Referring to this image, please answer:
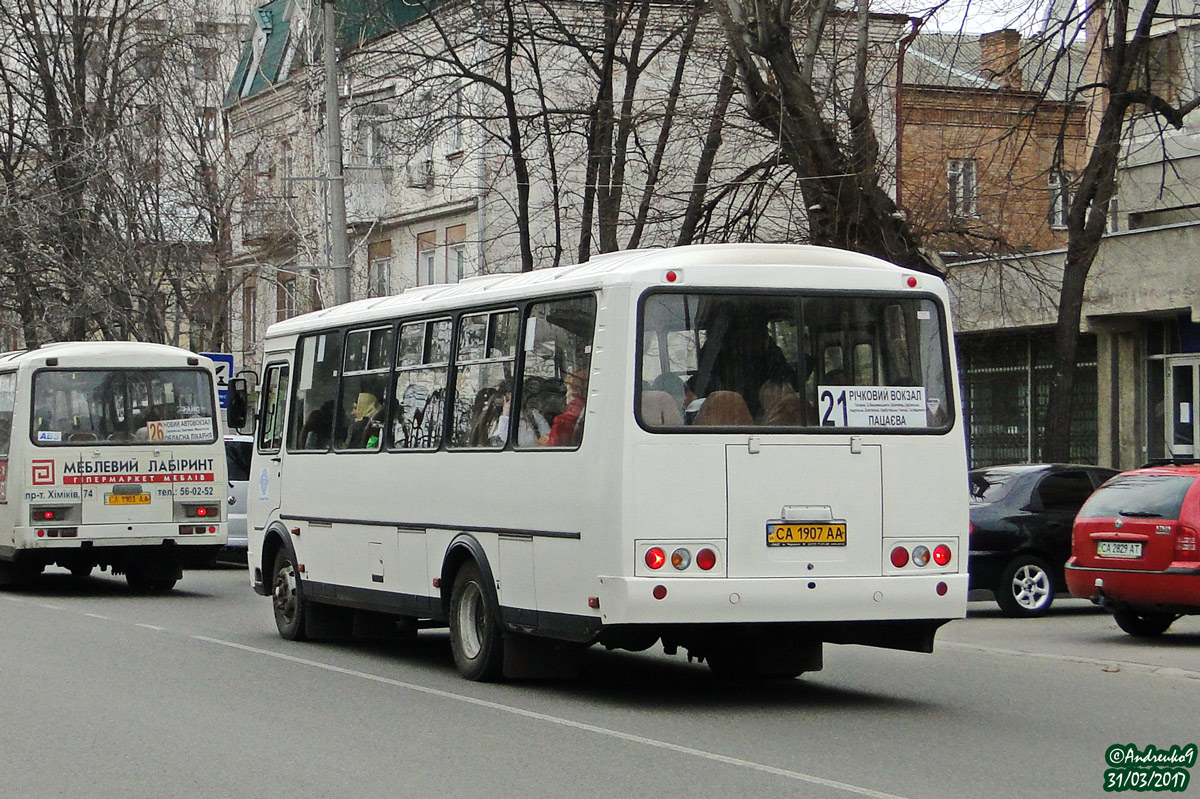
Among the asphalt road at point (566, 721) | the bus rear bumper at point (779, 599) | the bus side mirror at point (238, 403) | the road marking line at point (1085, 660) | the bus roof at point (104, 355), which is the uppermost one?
the bus roof at point (104, 355)

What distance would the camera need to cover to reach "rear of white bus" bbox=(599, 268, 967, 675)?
10859mm

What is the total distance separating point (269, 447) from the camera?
54.2 feet

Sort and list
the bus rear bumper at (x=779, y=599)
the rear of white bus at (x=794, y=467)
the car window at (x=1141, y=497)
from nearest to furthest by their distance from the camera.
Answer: the bus rear bumper at (x=779, y=599) < the rear of white bus at (x=794, y=467) < the car window at (x=1141, y=497)

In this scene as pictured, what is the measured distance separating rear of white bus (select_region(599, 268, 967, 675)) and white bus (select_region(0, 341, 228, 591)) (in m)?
11.9

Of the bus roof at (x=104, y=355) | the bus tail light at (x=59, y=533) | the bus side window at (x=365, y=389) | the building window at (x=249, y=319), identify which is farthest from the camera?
the building window at (x=249, y=319)

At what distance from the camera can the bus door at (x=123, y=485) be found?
71.9 feet

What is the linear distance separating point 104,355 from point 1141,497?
496 inches

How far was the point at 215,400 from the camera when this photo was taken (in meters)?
22.8

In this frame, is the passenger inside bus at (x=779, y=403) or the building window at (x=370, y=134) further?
the building window at (x=370, y=134)

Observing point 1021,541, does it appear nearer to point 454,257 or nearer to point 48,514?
point 48,514

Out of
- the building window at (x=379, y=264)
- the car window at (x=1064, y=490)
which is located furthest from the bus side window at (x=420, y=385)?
the building window at (x=379, y=264)

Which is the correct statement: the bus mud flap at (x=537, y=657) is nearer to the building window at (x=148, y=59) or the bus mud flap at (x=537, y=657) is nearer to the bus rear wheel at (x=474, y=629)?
the bus rear wheel at (x=474, y=629)

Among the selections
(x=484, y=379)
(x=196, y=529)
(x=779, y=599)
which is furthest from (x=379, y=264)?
(x=779, y=599)

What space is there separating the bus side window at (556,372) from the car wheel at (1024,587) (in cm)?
847
